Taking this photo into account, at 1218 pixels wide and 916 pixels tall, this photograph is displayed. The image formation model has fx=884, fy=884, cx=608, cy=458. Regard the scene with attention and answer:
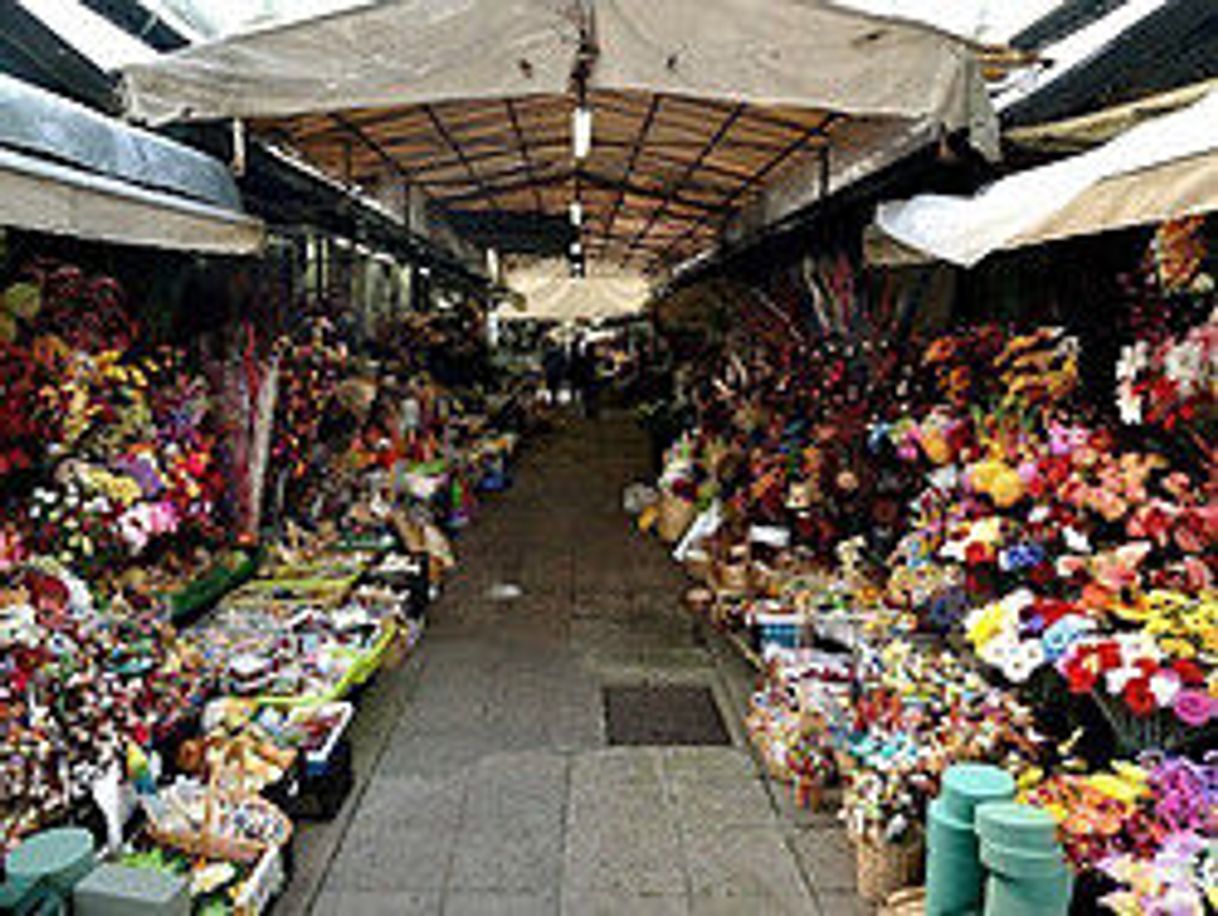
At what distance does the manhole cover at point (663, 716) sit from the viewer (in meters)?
5.39

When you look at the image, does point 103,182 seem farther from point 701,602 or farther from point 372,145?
point 701,602

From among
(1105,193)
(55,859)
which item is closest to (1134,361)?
(1105,193)

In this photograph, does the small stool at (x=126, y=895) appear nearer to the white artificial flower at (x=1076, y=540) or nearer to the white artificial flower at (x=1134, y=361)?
the white artificial flower at (x=1076, y=540)

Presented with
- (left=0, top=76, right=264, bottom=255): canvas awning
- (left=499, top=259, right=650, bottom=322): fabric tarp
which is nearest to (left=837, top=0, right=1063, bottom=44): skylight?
(left=0, top=76, right=264, bottom=255): canvas awning

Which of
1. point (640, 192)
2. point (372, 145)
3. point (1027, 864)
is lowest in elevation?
point (1027, 864)

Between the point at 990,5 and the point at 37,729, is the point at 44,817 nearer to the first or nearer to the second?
the point at 37,729

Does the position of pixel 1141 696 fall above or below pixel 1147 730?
above

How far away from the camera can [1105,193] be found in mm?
2783

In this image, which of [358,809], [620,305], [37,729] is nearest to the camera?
[37,729]

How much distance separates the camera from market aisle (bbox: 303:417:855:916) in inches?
154

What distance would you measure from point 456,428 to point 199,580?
22.2ft

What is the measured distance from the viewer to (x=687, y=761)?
510 cm

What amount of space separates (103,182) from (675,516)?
7198 mm

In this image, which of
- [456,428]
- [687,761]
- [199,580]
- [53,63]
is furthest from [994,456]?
[456,428]
